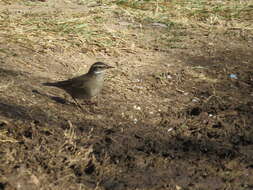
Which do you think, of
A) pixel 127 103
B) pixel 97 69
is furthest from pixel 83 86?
pixel 127 103

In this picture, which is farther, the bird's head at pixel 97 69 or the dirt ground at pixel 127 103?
the bird's head at pixel 97 69

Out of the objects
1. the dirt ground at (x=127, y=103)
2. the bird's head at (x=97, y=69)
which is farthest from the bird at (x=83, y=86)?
the dirt ground at (x=127, y=103)

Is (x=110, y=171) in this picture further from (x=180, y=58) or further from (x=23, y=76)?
(x=180, y=58)

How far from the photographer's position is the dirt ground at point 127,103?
4309mm

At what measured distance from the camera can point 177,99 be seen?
6.21 meters

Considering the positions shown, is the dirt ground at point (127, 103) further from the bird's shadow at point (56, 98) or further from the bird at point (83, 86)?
the bird at point (83, 86)

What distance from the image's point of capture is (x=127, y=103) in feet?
19.5

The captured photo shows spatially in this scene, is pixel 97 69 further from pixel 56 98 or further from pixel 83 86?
pixel 56 98

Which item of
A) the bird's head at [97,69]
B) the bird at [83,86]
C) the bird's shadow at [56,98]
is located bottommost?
the bird's shadow at [56,98]

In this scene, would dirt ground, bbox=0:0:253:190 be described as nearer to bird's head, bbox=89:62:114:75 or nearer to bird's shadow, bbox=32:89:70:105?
bird's shadow, bbox=32:89:70:105

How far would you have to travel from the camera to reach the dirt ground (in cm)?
431

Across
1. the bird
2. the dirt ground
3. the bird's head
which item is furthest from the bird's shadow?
the bird's head

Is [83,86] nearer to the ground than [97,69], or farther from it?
nearer to the ground

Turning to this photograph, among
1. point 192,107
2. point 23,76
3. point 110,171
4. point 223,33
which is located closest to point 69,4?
point 223,33
